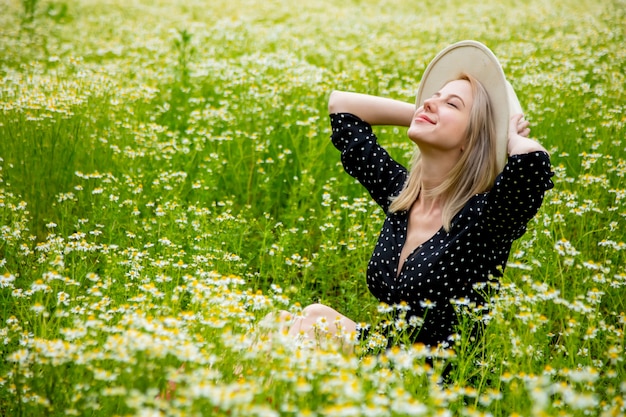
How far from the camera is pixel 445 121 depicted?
332cm

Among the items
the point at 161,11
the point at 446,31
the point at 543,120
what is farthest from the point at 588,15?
the point at 161,11

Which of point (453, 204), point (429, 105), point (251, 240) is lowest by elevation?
point (251, 240)

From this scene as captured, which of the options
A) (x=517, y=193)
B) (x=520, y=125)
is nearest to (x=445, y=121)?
(x=520, y=125)

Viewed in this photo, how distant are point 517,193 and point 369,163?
3.38ft

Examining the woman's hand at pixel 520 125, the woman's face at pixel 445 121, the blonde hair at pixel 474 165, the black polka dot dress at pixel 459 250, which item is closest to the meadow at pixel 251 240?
the black polka dot dress at pixel 459 250

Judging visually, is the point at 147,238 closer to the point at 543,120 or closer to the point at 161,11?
the point at 543,120

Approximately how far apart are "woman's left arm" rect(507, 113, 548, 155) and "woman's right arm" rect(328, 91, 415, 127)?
2.43 ft

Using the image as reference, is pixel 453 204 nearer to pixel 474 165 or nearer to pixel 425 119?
pixel 474 165

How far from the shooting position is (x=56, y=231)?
471 centimetres

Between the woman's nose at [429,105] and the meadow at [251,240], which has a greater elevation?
the woman's nose at [429,105]

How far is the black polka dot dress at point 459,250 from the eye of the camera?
9.75ft

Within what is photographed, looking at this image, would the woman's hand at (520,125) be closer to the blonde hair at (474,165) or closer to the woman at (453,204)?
the woman at (453,204)

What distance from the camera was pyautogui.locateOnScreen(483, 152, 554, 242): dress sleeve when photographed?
2.92 m

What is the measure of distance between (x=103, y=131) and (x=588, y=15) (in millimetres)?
9783
